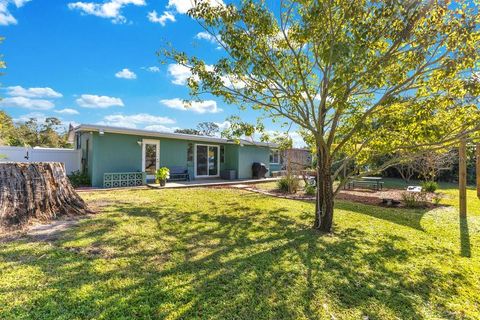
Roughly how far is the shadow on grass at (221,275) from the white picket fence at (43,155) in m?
10.3

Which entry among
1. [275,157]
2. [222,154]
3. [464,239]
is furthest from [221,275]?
[275,157]

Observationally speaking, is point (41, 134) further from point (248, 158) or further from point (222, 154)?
point (248, 158)

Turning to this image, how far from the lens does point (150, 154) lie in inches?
533

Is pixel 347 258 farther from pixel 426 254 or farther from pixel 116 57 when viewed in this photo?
pixel 116 57

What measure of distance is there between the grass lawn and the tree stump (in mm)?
→ 931

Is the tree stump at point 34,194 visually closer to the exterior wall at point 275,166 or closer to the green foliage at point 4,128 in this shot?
the green foliage at point 4,128

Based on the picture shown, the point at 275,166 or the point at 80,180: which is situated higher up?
the point at 275,166

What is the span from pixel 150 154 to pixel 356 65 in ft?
38.7

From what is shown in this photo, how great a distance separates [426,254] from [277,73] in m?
4.58

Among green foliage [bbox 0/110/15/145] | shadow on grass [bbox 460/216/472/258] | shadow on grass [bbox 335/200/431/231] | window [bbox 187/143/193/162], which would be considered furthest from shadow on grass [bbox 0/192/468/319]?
window [bbox 187/143/193/162]

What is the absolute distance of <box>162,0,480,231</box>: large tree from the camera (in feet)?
14.4

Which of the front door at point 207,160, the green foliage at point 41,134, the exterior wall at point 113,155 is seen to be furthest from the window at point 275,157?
the green foliage at point 41,134

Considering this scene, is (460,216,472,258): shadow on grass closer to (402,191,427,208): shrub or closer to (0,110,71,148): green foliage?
(402,191,427,208): shrub

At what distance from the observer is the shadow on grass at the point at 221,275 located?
8.40 ft
